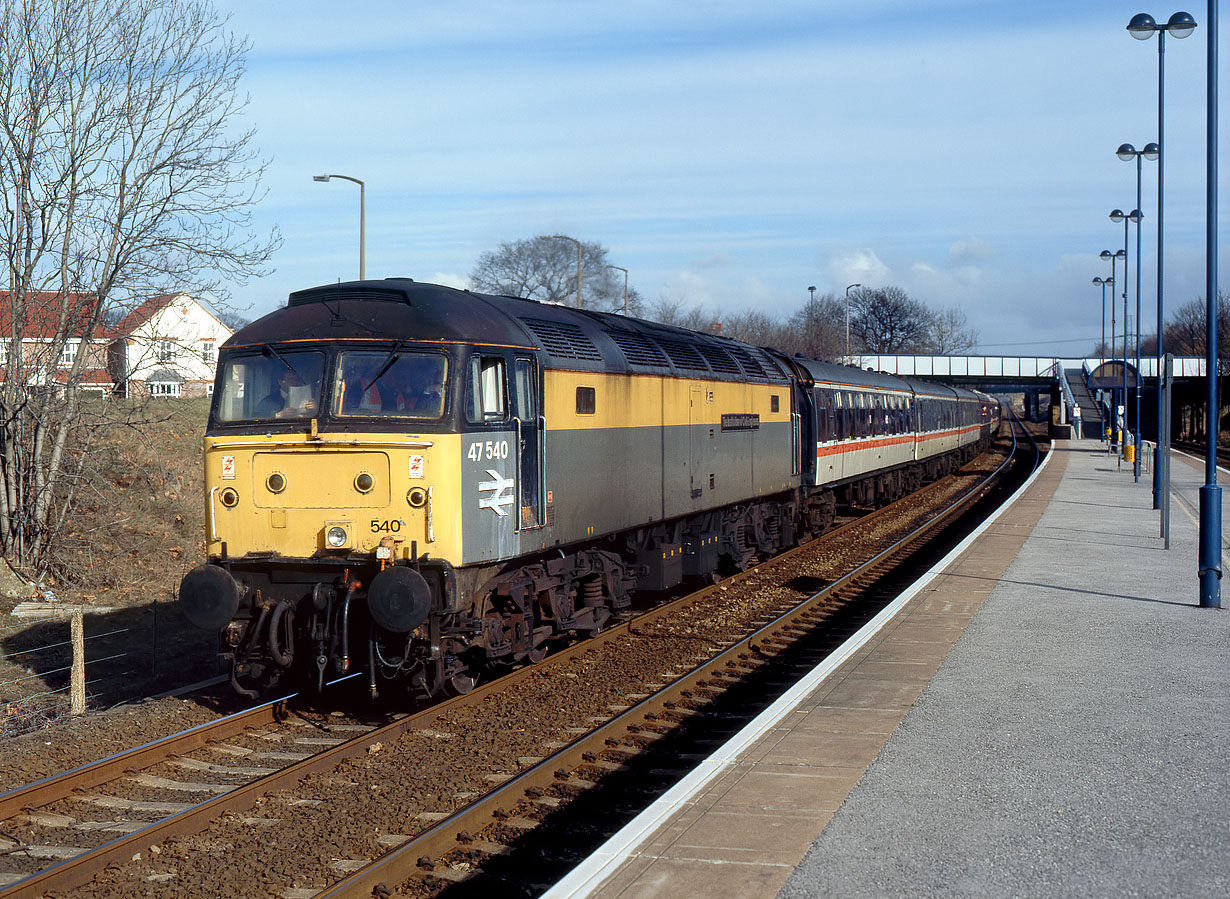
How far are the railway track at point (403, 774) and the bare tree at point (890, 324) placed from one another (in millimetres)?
121540

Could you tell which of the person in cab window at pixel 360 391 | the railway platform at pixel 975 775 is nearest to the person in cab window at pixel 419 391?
the person in cab window at pixel 360 391

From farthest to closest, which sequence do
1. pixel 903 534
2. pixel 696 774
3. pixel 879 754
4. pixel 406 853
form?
pixel 903 534 < pixel 879 754 < pixel 696 774 < pixel 406 853

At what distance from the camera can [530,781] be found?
801 cm

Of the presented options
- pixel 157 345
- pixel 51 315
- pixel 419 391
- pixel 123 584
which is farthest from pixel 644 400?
pixel 51 315

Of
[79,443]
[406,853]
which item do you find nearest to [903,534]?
[79,443]

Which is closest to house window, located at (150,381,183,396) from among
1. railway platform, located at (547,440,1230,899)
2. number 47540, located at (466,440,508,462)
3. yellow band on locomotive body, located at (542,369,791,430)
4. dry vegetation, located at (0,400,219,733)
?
dry vegetation, located at (0,400,219,733)

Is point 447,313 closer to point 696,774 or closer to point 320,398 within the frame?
point 320,398

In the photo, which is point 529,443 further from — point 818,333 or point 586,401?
point 818,333

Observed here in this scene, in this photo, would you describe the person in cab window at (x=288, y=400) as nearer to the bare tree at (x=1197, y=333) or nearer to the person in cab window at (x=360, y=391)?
the person in cab window at (x=360, y=391)

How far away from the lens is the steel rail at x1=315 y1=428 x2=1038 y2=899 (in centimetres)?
630

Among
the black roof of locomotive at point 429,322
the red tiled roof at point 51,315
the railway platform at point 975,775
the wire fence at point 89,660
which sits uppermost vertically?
the red tiled roof at point 51,315

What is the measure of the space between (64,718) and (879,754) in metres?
7.39

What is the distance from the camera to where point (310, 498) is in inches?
374

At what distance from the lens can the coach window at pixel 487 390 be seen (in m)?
9.59
